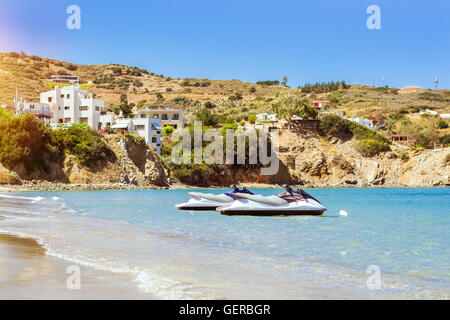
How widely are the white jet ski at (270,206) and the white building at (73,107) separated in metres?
54.4

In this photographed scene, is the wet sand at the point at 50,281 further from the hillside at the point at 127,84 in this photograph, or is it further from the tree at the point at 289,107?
the hillside at the point at 127,84

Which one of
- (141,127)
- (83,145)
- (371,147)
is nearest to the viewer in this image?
(83,145)

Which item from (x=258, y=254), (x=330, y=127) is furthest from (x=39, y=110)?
(x=258, y=254)

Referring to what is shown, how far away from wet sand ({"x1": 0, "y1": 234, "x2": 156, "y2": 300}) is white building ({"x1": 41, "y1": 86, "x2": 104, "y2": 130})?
220 ft

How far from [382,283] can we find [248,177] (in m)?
69.2

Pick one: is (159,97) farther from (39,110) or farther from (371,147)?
(371,147)

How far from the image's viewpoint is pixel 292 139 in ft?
283

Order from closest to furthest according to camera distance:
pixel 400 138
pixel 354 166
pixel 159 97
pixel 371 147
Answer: pixel 354 166, pixel 371 147, pixel 400 138, pixel 159 97

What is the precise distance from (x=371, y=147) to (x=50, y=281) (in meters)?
82.7

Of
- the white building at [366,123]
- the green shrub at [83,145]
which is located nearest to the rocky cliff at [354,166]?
the white building at [366,123]

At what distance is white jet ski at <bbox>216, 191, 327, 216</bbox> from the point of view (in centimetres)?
2575

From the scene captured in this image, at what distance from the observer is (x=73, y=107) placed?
7606 cm

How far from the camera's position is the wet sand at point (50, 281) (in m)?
7.64
